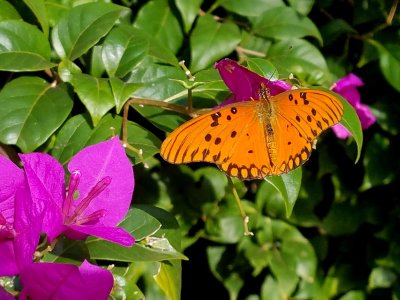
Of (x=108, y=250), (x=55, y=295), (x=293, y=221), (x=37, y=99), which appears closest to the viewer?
(x=55, y=295)

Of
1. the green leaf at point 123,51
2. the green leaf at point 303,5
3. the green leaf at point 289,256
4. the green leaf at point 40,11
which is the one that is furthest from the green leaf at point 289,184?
the green leaf at point 289,256

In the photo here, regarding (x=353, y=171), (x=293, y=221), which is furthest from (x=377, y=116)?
(x=293, y=221)

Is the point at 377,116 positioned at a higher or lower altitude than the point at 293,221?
higher

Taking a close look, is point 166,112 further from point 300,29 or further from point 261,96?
point 300,29

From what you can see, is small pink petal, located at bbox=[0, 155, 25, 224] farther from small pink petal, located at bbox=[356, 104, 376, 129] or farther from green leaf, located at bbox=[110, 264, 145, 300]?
small pink petal, located at bbox=[356, 104, 376, 129]

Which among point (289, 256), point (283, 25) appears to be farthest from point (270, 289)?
point (283, 25)

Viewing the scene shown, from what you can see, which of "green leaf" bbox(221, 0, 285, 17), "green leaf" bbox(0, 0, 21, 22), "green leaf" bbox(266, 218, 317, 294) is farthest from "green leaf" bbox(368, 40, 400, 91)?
"green leaf" bbox(0, 0, 21, 22)

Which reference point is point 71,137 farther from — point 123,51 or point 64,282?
point 64,282
